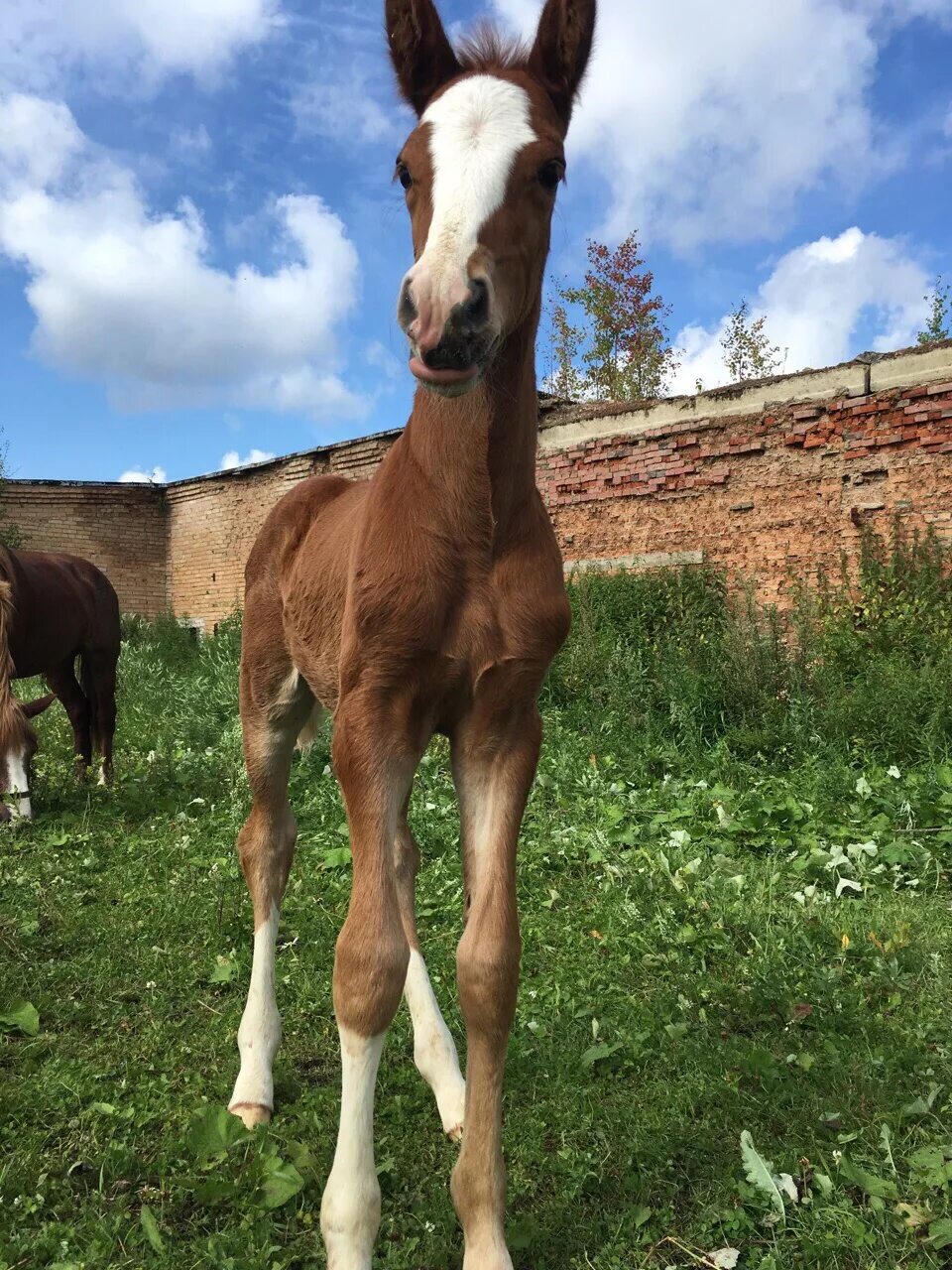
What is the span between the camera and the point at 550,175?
2.33 m

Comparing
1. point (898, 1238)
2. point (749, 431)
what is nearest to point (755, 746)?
point (749, 431)

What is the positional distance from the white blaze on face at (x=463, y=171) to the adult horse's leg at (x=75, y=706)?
24.3 ft

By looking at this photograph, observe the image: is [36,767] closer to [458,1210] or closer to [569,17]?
[458,1210]

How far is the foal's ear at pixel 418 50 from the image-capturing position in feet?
8.09

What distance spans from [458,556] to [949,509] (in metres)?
8.71

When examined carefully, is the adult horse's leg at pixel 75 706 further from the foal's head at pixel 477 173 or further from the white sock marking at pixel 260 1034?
the foal's head at pixel 477 173

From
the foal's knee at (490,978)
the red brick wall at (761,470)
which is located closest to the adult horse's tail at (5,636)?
the foal's knee at (490,978)

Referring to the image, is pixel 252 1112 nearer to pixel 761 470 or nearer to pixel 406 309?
pixel 406 309

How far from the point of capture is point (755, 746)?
7.64m

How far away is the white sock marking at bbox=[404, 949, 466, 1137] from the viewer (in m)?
2.93

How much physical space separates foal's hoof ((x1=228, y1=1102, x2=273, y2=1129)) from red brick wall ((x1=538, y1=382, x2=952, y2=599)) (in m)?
8.78

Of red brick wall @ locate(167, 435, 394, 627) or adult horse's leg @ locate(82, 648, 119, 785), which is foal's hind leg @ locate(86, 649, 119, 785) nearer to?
adult horse's leg @ locate(82, 648, 119, 785)

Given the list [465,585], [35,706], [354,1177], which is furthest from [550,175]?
[35,706]

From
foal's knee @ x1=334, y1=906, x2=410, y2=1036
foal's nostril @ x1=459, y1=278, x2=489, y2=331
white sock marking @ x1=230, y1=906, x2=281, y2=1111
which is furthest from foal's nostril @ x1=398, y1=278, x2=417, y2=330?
white sock marking @ x1=230, y1=906, x2=281, y2=1111
